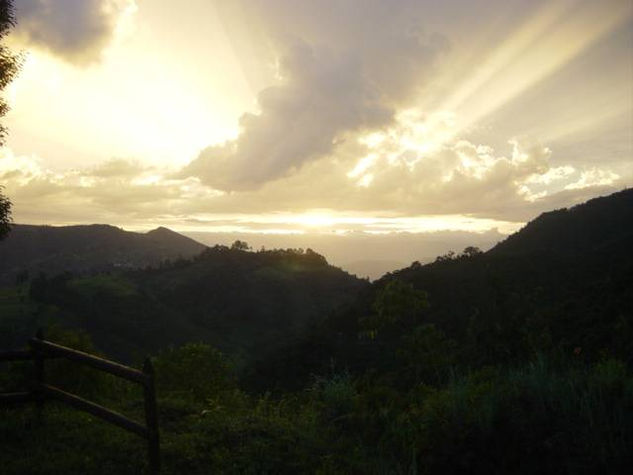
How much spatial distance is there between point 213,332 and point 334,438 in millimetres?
119114

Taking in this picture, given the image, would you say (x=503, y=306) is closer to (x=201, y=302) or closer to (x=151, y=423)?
(x=151, y=423)

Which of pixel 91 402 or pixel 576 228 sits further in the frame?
pixel 576 228

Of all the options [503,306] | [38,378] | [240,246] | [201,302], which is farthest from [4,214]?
[240,246]

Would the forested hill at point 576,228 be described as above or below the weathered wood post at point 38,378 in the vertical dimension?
above

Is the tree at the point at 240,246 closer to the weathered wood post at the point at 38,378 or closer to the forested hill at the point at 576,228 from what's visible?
the forested hill at the point at 576,228

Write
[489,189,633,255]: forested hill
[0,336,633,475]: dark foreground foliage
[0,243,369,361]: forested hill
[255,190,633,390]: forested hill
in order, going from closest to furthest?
[0,336,633,475]: dark foreground foliage < [255,190,633,390]: forested hill < [489,189,633,255]: forested hill < [0,243,369,361]: forested hill

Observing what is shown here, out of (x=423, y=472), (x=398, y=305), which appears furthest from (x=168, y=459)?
(x=398, y=305)

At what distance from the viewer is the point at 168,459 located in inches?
272

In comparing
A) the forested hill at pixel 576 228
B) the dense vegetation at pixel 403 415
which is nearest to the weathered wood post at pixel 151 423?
the dense vegetation at pixel 403 415

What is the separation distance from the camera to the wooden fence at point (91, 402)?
6.32 metres

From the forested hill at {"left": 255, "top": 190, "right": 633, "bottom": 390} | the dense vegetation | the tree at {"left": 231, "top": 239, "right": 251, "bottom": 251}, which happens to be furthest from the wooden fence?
the tree at {"left": 231, "top": 239, "right": 251, "bottom": 251}

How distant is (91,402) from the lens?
7.26 m

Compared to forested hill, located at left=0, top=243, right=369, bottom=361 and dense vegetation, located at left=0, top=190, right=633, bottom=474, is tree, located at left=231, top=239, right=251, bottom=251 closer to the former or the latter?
forested hill, located at left=0, top=243, right=369, bottom=361

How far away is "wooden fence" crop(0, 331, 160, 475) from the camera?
20.7 feet
